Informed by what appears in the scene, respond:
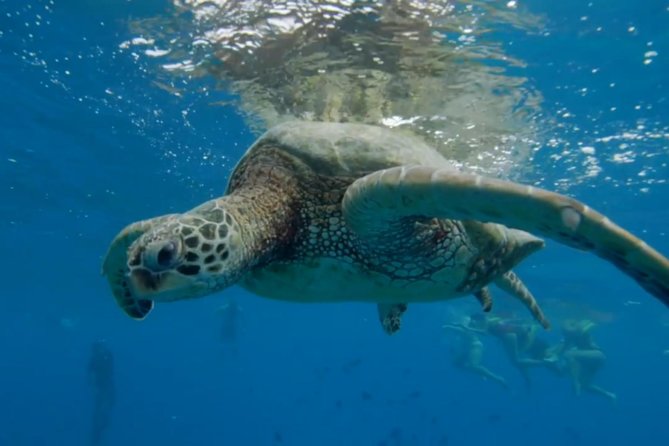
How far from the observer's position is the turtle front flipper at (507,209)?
2.28 m

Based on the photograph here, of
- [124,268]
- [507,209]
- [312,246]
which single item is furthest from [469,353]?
[507,209]

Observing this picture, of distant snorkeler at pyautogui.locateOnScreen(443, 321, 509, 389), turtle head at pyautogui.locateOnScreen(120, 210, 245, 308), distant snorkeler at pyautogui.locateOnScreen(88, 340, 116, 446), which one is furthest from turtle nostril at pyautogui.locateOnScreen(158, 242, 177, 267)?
distant snorkeler at pyautogui.locateOnScreen(443, 321, 509, 389)

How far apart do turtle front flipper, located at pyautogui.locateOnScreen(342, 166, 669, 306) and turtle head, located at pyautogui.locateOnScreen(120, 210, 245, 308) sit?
79 centimetres

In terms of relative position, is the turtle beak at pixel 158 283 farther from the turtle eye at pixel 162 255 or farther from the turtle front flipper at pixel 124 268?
the turtle front flipper at pixel 124 268

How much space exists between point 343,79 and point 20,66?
6.11 metres

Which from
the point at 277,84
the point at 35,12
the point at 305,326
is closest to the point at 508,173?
the point at 277,84

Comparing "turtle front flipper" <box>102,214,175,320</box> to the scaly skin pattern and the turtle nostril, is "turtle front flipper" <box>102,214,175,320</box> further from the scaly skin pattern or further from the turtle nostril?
the turtle nostril

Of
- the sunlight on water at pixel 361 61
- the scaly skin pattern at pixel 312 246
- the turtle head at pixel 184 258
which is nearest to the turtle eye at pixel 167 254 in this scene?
the turtle head at pixel 184 258

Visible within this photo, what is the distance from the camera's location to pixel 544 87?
26.8ft

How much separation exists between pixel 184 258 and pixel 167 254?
4.0 inches

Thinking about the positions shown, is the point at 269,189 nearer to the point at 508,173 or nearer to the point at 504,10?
the point at 504,10

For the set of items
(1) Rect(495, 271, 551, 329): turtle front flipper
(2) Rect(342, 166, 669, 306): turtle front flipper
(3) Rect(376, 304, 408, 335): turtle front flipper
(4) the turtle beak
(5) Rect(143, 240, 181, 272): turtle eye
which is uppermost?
(2) Rect(342, 166, 669, 306): turtle front flipper

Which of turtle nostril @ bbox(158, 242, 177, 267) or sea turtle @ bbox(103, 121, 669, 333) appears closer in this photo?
sea turtle @ bbox(103, 121, 669, 333)

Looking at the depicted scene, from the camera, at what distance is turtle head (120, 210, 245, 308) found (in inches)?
103
